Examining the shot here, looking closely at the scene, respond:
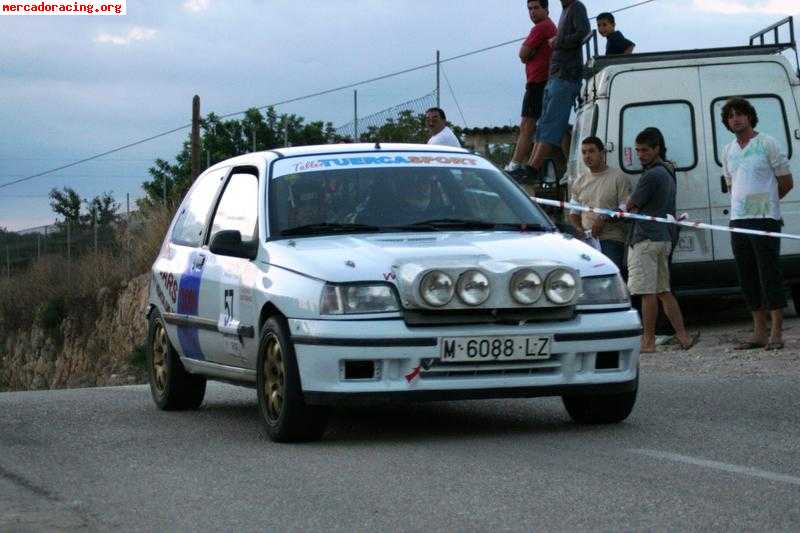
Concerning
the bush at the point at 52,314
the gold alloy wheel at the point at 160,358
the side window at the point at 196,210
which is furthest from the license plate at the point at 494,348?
the bush at the point at 52,314

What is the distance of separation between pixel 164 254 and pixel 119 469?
3.56 m

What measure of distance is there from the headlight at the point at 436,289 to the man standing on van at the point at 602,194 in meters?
6.85

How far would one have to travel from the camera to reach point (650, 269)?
1424cm

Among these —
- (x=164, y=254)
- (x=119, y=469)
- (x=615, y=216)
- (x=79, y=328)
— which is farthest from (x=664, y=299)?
(x=79, y=328)

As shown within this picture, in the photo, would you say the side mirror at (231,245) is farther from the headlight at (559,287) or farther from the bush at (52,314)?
the bush at (52,314)

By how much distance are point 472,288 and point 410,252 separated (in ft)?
1.38

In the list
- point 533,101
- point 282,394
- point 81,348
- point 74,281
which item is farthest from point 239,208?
point 74,281

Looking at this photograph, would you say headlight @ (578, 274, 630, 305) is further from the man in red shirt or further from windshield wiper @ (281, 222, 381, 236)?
the man in red shirt

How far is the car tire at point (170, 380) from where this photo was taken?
10641 mm

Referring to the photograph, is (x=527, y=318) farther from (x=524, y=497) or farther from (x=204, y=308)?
(x=204, y=308)

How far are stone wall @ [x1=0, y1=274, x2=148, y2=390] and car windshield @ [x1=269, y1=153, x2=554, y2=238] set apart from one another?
25.6 m

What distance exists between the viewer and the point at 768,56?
16.0 m

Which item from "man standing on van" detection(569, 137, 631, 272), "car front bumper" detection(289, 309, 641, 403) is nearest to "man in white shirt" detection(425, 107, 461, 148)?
"man standing on van" detection(569, 137, 631, 272)

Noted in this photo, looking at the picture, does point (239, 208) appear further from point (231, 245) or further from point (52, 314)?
point (52, 314)
